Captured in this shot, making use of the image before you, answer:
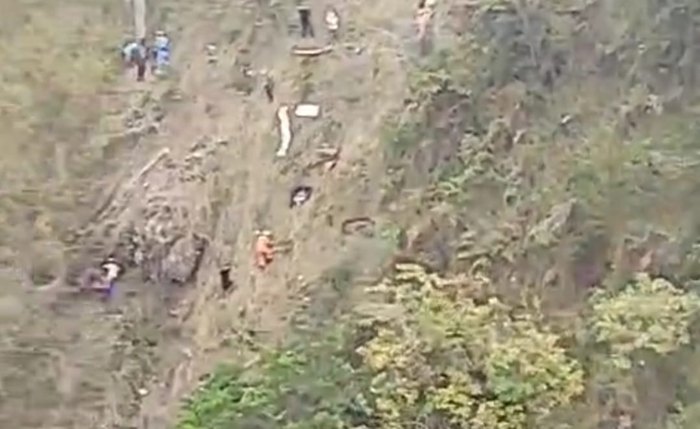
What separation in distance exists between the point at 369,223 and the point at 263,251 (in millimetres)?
1616

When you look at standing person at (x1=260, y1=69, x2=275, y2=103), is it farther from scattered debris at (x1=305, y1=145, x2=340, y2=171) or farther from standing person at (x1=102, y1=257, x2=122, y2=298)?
standing person at (x1=102, y1=257, x2=122, y2=298)

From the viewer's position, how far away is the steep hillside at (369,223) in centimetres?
1128

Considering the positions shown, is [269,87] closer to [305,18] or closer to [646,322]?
[305,18]

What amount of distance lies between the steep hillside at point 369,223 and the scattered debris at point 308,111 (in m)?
0.16

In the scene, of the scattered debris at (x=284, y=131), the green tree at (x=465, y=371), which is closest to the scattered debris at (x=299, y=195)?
the scattered debris at (x=284, y=131)

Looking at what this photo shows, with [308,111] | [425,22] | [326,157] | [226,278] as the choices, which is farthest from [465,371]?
[308,111]

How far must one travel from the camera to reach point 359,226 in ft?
47.9

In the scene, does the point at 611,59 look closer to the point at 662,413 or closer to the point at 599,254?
the point at 599,254

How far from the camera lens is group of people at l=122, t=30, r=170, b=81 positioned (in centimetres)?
1998

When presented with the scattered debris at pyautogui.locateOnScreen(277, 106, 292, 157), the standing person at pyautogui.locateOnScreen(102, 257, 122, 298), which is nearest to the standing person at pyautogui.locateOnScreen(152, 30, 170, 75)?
the scattered debris at pyautogui.locateOnScreen(277, 106, 292, 157)

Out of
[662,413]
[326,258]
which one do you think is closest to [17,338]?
[326,258]

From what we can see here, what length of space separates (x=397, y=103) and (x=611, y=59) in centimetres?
276

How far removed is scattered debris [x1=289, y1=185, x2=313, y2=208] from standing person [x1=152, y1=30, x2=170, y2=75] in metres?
4.42

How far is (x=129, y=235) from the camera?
17422 mm
